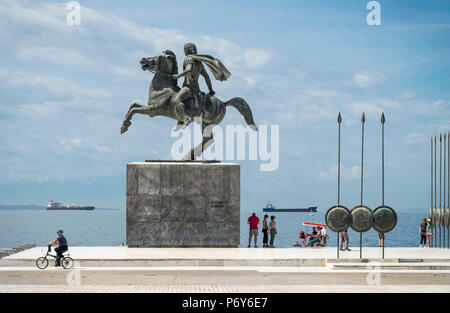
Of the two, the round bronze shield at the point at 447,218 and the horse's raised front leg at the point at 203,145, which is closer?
the horse's raised front leg at the point at 203,145

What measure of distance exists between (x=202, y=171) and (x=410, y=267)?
27.1ft

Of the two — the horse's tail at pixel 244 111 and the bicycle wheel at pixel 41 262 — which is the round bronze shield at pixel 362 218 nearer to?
the horse's tail at pixel 244 111

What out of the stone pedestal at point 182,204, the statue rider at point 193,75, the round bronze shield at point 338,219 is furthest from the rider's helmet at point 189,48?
the round bronze shield at point 338,219

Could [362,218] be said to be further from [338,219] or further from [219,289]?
[219,289]

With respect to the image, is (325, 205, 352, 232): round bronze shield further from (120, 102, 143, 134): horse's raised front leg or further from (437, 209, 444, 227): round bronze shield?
(120, 102, 143, 134): horse's raised front leg

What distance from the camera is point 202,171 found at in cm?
2683

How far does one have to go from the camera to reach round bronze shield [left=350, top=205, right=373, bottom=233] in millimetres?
23391

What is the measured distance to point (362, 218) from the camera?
23.5 meters

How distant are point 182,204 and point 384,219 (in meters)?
7.26

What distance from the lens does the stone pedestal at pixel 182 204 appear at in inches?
1048

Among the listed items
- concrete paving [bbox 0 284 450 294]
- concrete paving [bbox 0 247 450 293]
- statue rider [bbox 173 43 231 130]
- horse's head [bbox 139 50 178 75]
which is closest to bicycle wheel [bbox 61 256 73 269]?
concrete paving [bbox 0 247 450 293]

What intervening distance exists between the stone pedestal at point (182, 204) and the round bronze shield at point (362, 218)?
480 cm
